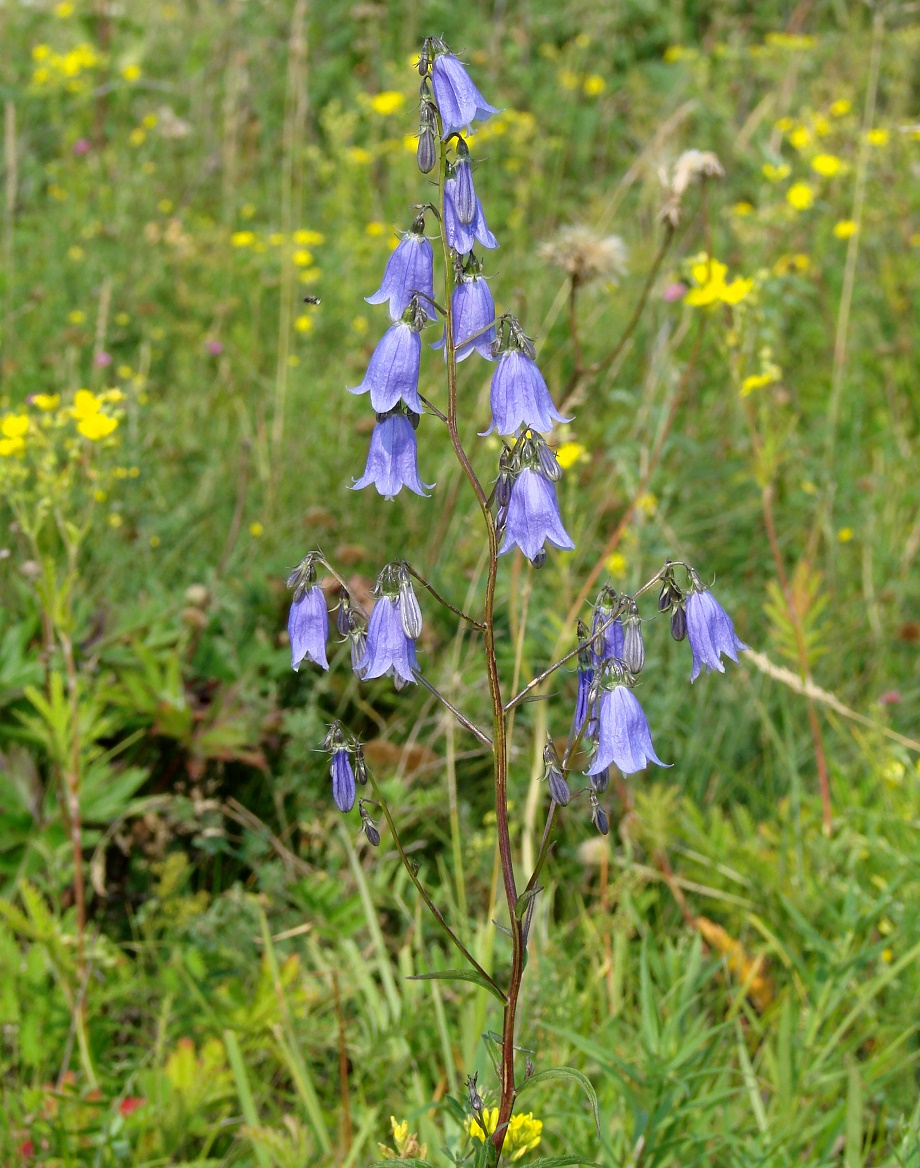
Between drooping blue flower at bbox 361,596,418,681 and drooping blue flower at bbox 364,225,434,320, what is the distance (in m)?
0.36

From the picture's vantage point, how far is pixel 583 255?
312cm

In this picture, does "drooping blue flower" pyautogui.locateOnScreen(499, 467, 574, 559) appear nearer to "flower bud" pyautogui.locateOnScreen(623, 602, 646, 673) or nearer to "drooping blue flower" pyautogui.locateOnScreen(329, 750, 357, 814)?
"flower bud" pyautogui.locateOnScreen(623, 602, 646, 673)

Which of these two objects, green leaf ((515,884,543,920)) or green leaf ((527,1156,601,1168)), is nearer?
green leaf ((527,1156,601,1168))

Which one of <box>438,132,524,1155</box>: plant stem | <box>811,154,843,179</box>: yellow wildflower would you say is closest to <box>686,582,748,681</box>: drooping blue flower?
<box>438,132,524,1155</box>: plant stem

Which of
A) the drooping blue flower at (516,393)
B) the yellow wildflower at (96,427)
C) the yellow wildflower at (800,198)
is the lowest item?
the drooping blue flower at (516,393)

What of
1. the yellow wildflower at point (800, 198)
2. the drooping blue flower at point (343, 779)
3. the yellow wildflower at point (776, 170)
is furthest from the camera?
the yellow wildflower at point (800, 198)

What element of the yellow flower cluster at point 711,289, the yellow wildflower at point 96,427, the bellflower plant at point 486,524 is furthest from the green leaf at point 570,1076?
the yellow flower cluster at point 711,289

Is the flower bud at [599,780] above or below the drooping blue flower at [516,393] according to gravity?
below

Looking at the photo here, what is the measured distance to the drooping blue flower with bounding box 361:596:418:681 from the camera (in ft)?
4.73

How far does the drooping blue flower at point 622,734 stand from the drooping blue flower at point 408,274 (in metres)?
0.53

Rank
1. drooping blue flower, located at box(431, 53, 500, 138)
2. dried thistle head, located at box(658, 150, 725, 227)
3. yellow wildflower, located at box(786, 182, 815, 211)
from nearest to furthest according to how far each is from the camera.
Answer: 1. drooping blue flower, located at box(431, 53, 500, 138)
2. dried thistle head, located at box(658, 150, 725, 227)
3. yellow wildflower, located at box(786, 182, 815, 211)

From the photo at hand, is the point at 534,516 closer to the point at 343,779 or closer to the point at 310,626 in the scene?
the point at 310,626

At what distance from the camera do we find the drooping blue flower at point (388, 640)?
4.73 feet

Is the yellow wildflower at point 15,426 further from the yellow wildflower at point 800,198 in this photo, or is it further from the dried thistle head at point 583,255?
the yellow wildflower at point 800,198
